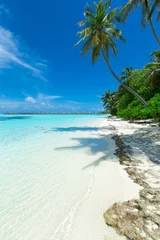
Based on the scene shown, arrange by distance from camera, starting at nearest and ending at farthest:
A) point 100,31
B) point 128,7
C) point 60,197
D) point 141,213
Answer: point 141,213 → point 60,197 → point 128,7 → point 100,31

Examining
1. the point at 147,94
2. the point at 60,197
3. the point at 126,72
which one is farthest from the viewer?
the point at 126,72

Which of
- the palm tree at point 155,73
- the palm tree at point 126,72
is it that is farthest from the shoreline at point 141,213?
the palm tree at point 126,72

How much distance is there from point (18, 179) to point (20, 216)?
1.30 metres

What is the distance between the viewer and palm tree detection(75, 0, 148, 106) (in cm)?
1233

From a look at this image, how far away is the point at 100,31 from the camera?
12.5 m

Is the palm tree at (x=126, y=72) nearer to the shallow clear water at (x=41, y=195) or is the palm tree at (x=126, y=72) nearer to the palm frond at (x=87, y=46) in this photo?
the palm frond at (x=87, y=46)

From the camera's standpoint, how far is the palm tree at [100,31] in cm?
1233

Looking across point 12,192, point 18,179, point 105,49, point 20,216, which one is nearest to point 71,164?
point 18,179

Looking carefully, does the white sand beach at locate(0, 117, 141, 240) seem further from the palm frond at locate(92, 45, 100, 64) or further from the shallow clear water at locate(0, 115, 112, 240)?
the palm frond at locate(92, 45, 100, 64)

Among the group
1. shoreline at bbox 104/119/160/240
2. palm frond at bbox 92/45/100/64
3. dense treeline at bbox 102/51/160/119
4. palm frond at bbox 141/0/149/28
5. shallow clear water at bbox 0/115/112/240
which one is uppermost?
palm frond at bbox 141/0/149/28

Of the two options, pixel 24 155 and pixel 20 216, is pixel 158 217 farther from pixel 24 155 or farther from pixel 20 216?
pixel 24 155

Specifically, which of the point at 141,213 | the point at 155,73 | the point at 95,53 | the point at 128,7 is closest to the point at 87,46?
the point at 95,53

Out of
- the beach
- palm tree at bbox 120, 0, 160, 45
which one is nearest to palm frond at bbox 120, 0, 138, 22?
palm tree at bbox 120, 0, 160, 45

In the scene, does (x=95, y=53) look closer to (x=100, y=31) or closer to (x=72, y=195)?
(x=100, y=31)
